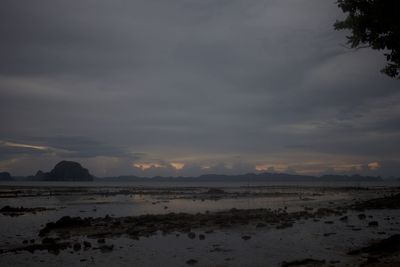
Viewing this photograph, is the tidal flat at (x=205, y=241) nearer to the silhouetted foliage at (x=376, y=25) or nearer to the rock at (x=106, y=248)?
the rock at (x=106, y=248)

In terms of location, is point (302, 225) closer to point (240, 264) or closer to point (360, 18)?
point (240, 264)

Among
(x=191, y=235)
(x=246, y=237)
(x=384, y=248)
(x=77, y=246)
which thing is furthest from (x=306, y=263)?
(x=77, y=246)

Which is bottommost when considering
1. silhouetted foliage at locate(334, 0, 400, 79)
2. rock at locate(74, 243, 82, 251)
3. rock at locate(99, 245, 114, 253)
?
rock at locate(99, 245, 114, 253)

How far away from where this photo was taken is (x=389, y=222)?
34.2 metres

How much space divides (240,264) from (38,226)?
880 inches

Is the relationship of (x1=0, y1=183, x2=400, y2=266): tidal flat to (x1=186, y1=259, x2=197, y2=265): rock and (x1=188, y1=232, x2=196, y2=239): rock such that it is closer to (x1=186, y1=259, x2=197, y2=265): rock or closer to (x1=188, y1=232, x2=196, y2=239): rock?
(x1=186, y1=259, x2=197, y2=265): rock

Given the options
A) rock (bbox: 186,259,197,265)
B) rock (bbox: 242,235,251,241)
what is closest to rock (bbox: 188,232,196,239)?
rock (bbox: 242,235,251,241)

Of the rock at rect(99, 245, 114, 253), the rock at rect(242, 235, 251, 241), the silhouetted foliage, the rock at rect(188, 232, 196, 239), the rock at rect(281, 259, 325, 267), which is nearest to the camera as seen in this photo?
the silhouetted foliage

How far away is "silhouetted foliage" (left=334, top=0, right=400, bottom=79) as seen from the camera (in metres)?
12.1

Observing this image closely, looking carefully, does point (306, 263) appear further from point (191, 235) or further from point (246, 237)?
point (191, 235)

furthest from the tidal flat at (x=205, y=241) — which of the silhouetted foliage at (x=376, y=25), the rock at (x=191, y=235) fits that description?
the silhouetted foliage at (x=376, y=25)

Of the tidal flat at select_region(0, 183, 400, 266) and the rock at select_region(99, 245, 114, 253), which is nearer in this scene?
the tidal flat at select_region(0, 183, 400, 266)

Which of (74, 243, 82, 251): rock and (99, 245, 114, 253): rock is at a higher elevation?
(74, 243, 82, 251): rock

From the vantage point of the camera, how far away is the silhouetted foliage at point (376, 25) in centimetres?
1205
